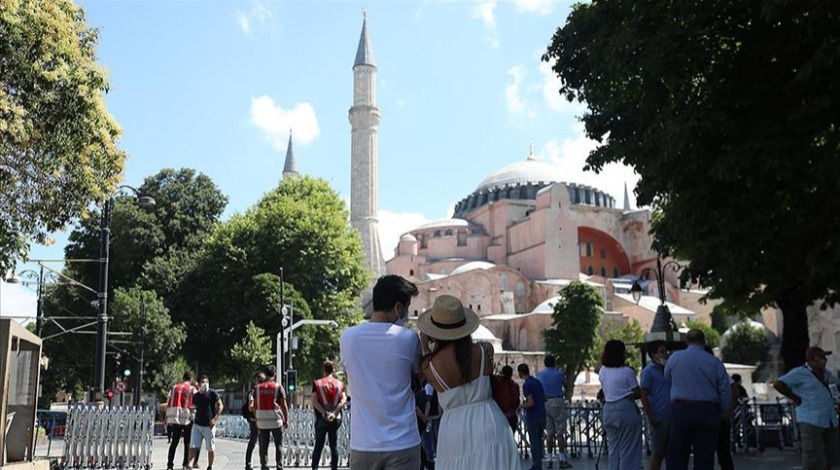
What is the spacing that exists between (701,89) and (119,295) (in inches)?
1205

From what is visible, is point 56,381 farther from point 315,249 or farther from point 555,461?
point 555,461

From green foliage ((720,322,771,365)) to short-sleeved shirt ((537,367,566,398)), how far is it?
4863 centimetres

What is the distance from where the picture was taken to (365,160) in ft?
220

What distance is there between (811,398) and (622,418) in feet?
5.78

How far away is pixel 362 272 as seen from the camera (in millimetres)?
40312

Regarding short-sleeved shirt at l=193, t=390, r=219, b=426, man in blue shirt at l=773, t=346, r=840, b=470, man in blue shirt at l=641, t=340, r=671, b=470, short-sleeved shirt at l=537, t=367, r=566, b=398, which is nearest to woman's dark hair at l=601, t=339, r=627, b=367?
man in blue shirt at l=641, t=340, r=671, b=470

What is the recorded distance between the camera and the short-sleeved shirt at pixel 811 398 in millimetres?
7277

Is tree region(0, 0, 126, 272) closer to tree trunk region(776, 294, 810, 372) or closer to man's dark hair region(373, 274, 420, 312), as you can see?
man's dark hair region(373, 274, 420, 312)

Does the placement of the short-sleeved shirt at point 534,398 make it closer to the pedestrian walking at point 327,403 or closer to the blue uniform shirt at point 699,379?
the pedestrian walking at point 327,403

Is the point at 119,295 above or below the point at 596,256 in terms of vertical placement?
below

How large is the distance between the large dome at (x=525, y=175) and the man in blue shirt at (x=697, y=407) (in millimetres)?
80850

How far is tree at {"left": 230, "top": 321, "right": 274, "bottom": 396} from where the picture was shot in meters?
33.2

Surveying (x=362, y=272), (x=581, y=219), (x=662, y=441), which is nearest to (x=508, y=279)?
(x=581, y=219)

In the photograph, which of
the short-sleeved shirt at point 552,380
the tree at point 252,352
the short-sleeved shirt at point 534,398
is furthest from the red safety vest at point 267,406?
the tree at point 252,352
